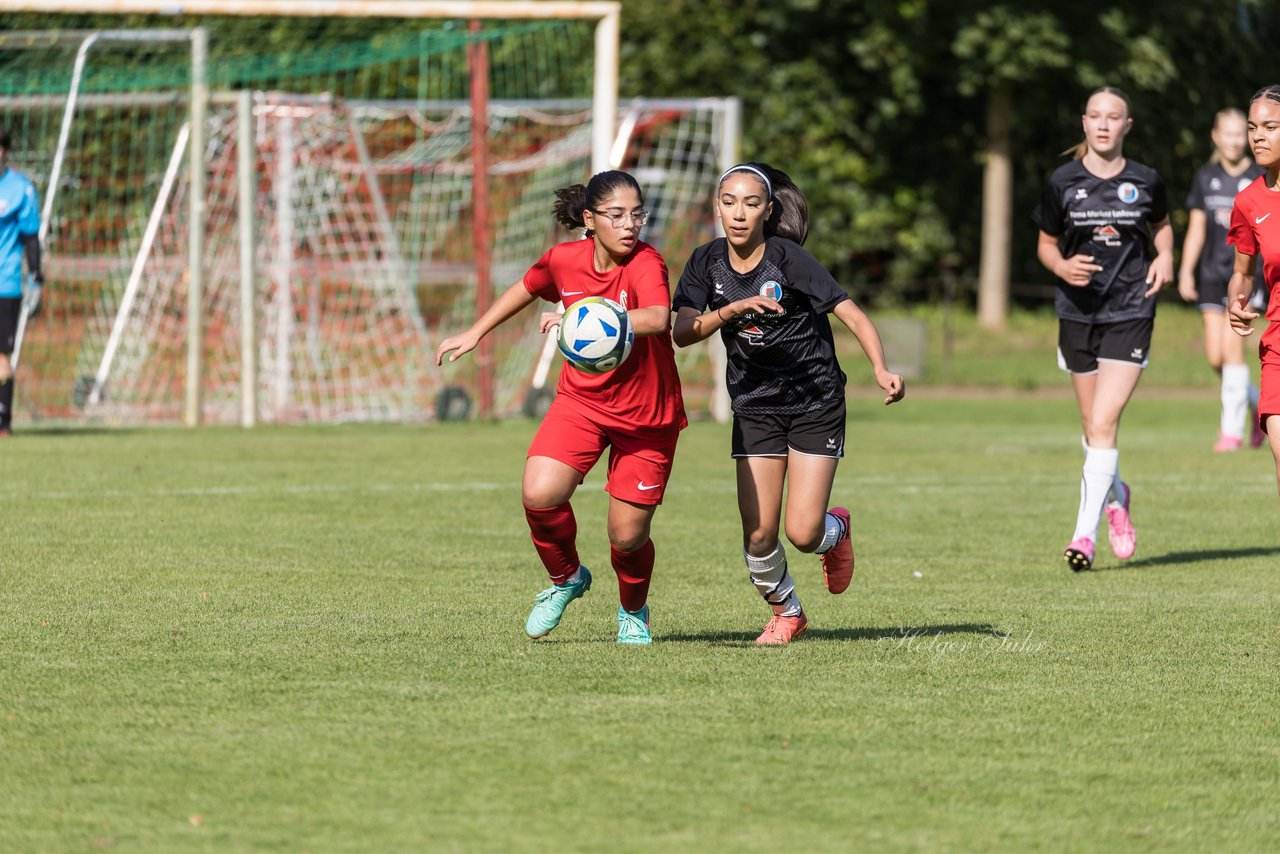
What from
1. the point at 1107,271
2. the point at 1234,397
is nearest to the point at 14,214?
the point at 1107,271

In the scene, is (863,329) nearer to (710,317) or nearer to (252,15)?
(710,317)

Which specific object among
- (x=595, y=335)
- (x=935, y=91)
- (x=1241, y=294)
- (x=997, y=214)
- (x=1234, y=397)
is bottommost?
(x=1234, y=397)

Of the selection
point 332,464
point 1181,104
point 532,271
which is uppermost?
point 1181,104

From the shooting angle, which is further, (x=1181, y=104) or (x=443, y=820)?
(x=1181, y=104)

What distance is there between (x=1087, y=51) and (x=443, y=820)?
27155 millimetres

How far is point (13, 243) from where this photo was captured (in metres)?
14.7

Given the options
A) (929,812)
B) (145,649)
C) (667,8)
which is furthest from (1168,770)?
(667,8)

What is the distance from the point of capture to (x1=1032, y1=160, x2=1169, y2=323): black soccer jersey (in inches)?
373

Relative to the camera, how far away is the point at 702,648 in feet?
22.4

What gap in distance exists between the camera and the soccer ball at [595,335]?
6.36 metres

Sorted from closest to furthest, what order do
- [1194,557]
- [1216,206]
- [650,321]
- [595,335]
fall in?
[595,335] → [650,321] → [1194,557] → [1216,206]

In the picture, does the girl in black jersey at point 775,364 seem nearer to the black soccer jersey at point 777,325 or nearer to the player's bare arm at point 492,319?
the black soccer jersey at point 777,325

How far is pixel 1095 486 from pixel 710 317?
11.8ft

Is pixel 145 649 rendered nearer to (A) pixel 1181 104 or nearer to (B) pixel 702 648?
(B) pixel 702 648
